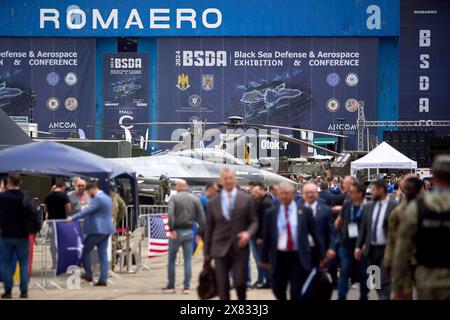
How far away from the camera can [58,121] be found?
66.9m

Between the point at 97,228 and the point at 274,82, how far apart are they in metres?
52.2

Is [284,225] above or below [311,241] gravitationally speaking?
above

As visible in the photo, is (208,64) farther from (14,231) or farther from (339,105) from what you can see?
(14,231)

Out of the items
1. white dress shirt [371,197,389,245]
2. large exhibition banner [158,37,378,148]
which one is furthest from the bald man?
large exhibition banner [158,37,378,148]

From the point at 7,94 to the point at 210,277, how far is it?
187 ft

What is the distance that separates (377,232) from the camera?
12.2 metres

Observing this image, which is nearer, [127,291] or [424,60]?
[127,291]

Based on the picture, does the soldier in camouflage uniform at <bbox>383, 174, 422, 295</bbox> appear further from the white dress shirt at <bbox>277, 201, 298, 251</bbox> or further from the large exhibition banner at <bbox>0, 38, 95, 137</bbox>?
the large exhibition banner at <bbox>0, 38, 95, 137</bbox>

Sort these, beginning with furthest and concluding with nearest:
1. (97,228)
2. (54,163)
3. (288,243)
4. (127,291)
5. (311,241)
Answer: (54,163)
(97,228)
(127,291)
(311,241)
(288,243)

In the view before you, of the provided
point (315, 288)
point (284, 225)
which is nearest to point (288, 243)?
point (284, 225)

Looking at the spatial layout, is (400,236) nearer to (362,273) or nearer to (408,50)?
(362,273)

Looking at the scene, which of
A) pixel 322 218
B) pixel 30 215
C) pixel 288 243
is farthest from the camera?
pixel 30 215

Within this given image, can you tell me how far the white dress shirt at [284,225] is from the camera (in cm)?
1066

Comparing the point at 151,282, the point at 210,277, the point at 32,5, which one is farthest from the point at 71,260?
the point at 32,5
